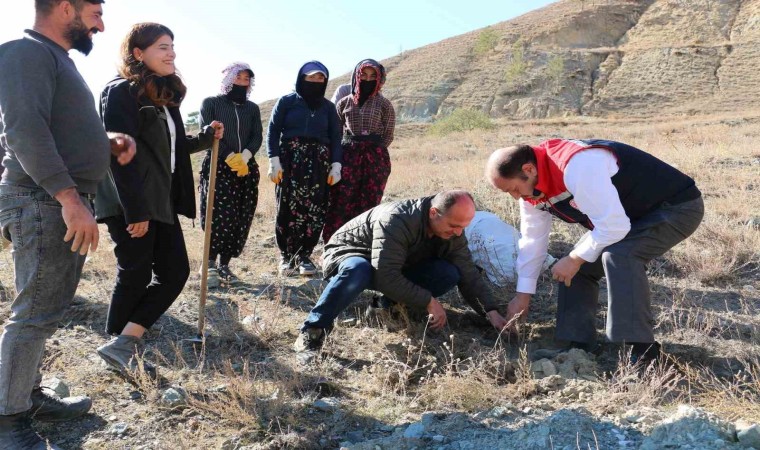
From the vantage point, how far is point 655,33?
47031 mm

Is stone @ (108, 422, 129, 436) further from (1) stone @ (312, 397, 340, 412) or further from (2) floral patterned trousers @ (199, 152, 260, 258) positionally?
(2) floral patterned trousers @ (199, 152, 260, 258)

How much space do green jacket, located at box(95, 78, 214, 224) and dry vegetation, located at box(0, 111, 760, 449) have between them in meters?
0.73

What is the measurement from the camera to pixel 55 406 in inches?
102

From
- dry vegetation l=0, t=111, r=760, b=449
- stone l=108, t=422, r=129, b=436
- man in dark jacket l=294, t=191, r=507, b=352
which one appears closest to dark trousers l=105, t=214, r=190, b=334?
dry vegetation l=0, t=111, r=760, b=449

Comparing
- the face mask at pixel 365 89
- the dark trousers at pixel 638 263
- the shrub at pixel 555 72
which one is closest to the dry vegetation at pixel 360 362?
the dark trousers at pixel 638 263

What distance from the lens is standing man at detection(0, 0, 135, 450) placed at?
208cm

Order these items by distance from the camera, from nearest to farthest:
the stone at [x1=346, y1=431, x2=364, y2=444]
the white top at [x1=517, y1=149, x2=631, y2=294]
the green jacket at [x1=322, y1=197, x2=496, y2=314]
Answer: the stone at [x1=346, y1=431, x2=364, y2=444], the white top at [x1=517, y1=149, x2=631, y2=294], the green jacket at [x1=322, y1=197, x2=496, y2=314]

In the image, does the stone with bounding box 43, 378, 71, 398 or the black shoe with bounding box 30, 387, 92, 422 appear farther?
the stone with bounding box 43, 378, 71, 398

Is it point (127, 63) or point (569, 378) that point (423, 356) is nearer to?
point (569, 378)

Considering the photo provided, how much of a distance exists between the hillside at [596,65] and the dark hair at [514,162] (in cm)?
3312

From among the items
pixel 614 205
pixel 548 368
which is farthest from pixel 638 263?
pixel 548 368

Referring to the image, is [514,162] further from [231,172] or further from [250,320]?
[231,172]

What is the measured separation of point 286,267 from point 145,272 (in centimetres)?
208

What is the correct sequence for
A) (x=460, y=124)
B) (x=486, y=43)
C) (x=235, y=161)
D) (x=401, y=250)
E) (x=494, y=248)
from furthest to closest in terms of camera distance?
(x=486, y=43)
(x=460, y=124)
(x=494, y=248)
(x=235, y=161)
(x=401, y=250)
